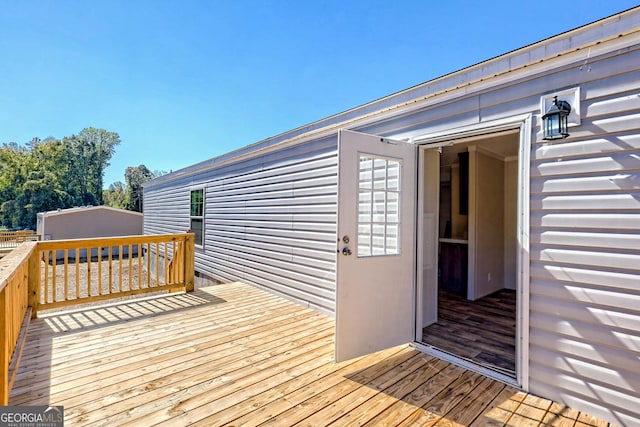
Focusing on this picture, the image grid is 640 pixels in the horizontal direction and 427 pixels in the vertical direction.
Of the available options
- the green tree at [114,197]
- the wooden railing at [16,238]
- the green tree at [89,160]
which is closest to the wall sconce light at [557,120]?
the wooden railing at [16,238]

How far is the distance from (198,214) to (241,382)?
6.00 m

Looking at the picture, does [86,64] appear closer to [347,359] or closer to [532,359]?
[347,359]

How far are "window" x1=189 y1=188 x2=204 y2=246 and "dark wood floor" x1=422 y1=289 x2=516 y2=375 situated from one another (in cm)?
573

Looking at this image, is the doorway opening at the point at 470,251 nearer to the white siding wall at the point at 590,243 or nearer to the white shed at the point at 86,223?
the white siding wall at the point at 590,243

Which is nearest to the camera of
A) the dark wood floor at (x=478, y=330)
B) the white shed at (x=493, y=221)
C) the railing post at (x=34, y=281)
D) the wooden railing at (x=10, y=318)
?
the wooden railing at (x=10, y=318)

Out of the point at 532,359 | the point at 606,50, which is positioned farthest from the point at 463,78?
the point at 532,359

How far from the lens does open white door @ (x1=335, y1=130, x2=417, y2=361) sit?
2.38m

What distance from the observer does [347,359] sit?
2402 mm

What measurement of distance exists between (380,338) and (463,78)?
242 cm

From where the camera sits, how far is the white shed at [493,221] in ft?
5.62

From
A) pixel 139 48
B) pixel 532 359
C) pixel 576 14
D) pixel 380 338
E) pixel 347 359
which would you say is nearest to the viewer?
pixel 532 359

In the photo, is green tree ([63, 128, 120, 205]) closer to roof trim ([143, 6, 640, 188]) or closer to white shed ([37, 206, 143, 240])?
white shed ([37, 206, 143, 240])

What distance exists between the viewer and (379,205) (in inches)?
105

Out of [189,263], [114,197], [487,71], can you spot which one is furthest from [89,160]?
[487,71]
